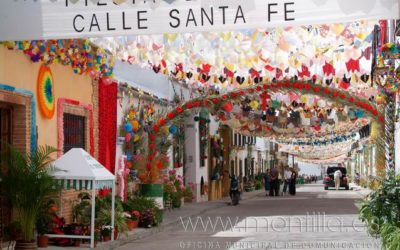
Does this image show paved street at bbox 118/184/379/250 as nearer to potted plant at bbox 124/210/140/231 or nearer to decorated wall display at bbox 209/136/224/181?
potted plant at bbox 124/210/140/231

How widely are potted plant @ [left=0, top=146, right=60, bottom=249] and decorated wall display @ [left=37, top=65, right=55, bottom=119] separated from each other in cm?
321

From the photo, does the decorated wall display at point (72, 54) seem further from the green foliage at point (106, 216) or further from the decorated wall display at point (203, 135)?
the decorated wall display at point (203, 135)

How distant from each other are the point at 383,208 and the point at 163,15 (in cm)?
658

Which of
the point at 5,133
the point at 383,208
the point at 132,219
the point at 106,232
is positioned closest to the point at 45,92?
the point at 5,133

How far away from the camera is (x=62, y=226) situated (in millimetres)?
16188

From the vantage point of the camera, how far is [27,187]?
45.9 ft

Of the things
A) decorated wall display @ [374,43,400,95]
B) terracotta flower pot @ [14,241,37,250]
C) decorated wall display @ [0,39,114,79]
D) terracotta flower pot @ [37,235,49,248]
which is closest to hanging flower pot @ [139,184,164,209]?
decorated wall display @ [0,39,114,79]

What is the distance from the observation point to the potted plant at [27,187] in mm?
14016

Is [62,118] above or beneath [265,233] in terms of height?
above

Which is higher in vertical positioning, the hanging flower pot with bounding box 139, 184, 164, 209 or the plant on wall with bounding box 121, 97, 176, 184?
the plant on wall with bounding box 121, 97, 176, 184

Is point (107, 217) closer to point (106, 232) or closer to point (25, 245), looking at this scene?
point (106, 232)

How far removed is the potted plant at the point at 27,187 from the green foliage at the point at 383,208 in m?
5.78

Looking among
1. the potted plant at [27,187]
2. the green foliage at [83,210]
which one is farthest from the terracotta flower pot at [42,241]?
the green foliage at [83,210]

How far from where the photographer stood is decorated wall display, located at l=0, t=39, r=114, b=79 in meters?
15.7
